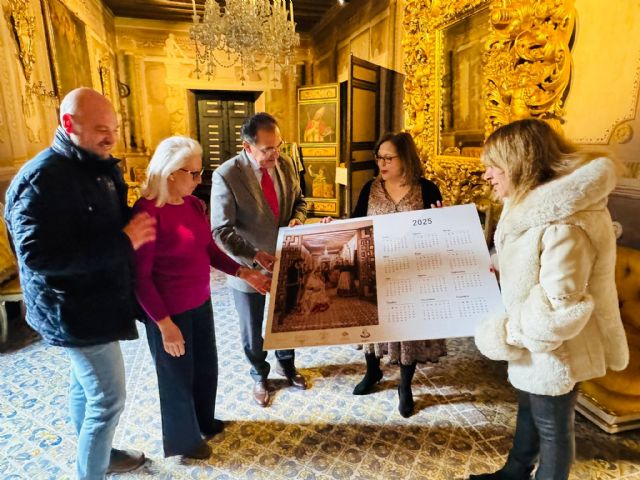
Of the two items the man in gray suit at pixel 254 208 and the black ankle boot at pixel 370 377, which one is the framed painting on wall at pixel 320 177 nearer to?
the man in gray suit at pixel 254 208

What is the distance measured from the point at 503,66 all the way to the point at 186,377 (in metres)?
2.75

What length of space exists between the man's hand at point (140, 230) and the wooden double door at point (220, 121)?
24.8 ft

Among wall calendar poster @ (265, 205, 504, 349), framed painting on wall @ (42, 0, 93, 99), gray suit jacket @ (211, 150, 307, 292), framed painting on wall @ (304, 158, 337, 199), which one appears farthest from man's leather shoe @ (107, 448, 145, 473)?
framed painting on wall @ (304, 158, 337, 199)

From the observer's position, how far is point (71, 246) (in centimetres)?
124

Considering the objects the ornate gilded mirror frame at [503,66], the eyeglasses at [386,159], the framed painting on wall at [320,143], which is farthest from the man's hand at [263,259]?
the framed painting on wall at [320,143]

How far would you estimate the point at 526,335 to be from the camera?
1.20 metres

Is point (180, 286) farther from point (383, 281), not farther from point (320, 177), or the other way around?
point (320, 177)

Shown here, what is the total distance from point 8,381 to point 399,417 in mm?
2646

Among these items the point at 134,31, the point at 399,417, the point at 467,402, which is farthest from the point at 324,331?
the point at 134,31

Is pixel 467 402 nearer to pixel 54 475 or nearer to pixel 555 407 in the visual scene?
pixel 555 407

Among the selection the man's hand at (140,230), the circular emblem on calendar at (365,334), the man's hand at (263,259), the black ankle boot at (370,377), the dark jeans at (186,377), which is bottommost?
the black ankle boot at (370,377)

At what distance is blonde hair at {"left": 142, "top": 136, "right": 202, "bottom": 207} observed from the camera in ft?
4.88

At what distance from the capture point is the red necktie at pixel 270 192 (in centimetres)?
214

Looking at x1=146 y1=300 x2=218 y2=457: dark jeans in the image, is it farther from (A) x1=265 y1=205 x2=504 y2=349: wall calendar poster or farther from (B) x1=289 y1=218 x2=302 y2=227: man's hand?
(B) x1=289 y1=218 x2=302 y2=227: man's hand
